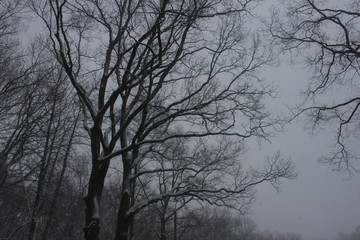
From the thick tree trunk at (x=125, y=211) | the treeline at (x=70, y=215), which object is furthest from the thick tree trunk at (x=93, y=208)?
the treeline at (x=70, y=215)

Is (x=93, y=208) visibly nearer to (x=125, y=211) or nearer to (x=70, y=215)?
(x=125, y=211)

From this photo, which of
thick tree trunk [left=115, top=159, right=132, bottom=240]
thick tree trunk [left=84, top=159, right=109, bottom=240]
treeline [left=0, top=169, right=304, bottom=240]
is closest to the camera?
thick tree trunk [left=84, top=159, right=109, bottom=240]

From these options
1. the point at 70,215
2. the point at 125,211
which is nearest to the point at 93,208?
the point at 125,211

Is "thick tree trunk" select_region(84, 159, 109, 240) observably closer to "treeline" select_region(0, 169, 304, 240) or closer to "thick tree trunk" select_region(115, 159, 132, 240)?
"thick tree trunk" select_region(115, 159, 132, 240)

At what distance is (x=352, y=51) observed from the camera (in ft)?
37.0

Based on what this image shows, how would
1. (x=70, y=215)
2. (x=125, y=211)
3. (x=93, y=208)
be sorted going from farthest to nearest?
(x=70, y=215)
(x=125, y=211)
(x=93, y=208)

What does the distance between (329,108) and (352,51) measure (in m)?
1.97

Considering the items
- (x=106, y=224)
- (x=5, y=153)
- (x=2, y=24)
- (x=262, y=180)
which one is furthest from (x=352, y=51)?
(x=106, y=224)

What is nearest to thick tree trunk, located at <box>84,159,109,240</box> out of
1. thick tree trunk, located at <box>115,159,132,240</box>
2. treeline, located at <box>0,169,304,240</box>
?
thick tree trunk, located at <box>115,159,132,240</box>

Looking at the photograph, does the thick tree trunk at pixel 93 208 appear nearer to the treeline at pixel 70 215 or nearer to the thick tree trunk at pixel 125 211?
the thick tree trunk at pixel 125 211

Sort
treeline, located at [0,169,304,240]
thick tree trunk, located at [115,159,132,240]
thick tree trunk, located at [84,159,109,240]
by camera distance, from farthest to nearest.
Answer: treeline, located at [0,169,304,240] < thick tree trunk, located at [115,159,132,240] < thick tree trunk, located at [84,159,109,240]

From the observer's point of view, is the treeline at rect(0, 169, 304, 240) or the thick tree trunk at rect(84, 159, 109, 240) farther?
the treeline at rect(0, 169, 304, 240)

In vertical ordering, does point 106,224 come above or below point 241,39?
below

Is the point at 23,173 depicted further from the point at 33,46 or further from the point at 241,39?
the point at 241,39
